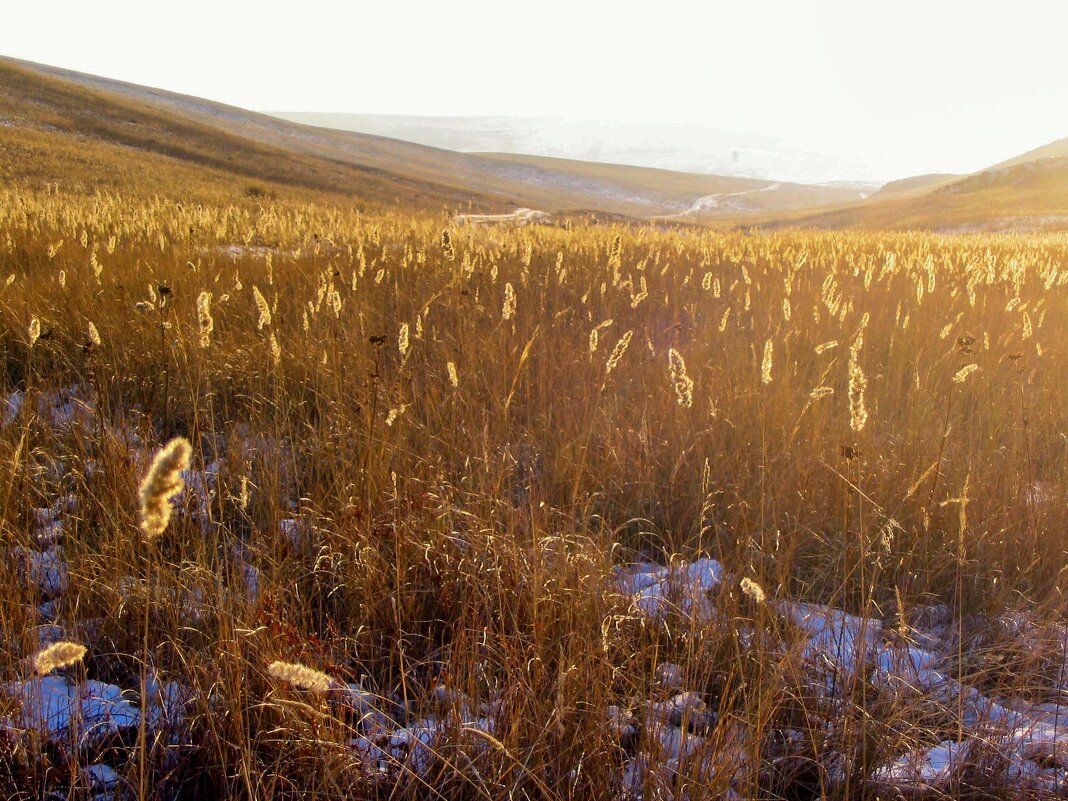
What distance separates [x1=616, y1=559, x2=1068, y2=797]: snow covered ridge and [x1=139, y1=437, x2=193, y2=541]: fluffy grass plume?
1.01 m

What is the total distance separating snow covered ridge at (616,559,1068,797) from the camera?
54.1 inches

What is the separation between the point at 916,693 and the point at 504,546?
108cm

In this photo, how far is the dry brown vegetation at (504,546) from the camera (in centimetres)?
137

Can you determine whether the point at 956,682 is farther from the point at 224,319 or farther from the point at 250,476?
the point at 224,319

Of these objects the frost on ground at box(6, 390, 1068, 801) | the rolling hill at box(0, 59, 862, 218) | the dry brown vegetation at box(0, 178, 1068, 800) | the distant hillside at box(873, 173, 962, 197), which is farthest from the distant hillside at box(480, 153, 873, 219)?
the frost on ground at box(6, 390, 1068, 801)

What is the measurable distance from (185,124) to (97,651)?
43988 millimetres

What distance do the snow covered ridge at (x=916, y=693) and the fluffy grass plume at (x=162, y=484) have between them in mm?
1011

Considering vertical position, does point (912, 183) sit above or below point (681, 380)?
above

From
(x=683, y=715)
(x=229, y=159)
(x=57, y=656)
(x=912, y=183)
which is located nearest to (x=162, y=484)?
(x=57, y=656)

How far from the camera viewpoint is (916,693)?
1.63 meters

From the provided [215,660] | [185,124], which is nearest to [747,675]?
[215,660]

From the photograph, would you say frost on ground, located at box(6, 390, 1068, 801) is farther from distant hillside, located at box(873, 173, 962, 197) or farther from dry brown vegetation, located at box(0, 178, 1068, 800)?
distant hillside, located at box(873, 173, 962, 197)

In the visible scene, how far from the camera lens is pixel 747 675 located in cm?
167

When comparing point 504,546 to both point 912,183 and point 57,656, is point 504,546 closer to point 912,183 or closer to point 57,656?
point 57,656
